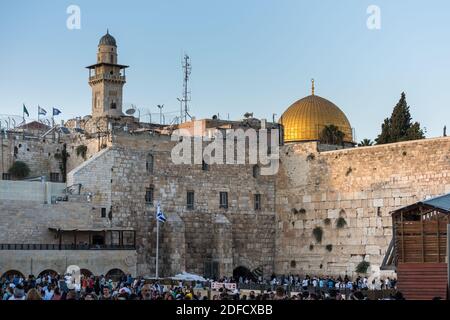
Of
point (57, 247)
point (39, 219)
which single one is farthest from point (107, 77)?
point (57, 247)

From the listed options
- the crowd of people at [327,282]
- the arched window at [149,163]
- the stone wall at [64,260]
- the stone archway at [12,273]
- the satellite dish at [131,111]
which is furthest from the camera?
the satellite dish at [131,111]

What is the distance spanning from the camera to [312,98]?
5150 centimetres

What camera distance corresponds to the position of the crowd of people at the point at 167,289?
19.3m

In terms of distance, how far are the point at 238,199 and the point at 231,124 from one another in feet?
14.0

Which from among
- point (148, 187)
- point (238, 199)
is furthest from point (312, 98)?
point (148, 187)

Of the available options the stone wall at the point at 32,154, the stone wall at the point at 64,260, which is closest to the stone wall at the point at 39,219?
the stone wall at the point at 64,260

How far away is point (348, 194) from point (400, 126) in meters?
6.23

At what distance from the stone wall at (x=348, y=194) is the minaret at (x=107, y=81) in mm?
13093

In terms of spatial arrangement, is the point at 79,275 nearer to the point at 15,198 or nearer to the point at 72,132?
the point at 15,198

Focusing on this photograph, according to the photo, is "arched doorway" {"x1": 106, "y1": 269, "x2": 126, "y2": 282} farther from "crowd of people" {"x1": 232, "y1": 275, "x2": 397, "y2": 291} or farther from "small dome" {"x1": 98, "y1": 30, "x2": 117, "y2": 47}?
"small dome" {"x1": 98, "y1": 30, "x2": 117, "y2": 47}

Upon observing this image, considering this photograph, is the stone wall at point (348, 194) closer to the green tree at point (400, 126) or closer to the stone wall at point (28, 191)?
the green tree at point (400, 126)

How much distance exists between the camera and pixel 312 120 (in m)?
50.3

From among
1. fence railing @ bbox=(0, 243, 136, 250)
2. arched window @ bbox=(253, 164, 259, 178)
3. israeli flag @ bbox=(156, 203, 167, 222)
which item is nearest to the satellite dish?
arched window @ bbox=(253, 164, 259, 178)

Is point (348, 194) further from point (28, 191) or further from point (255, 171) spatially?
point (28, 191)
